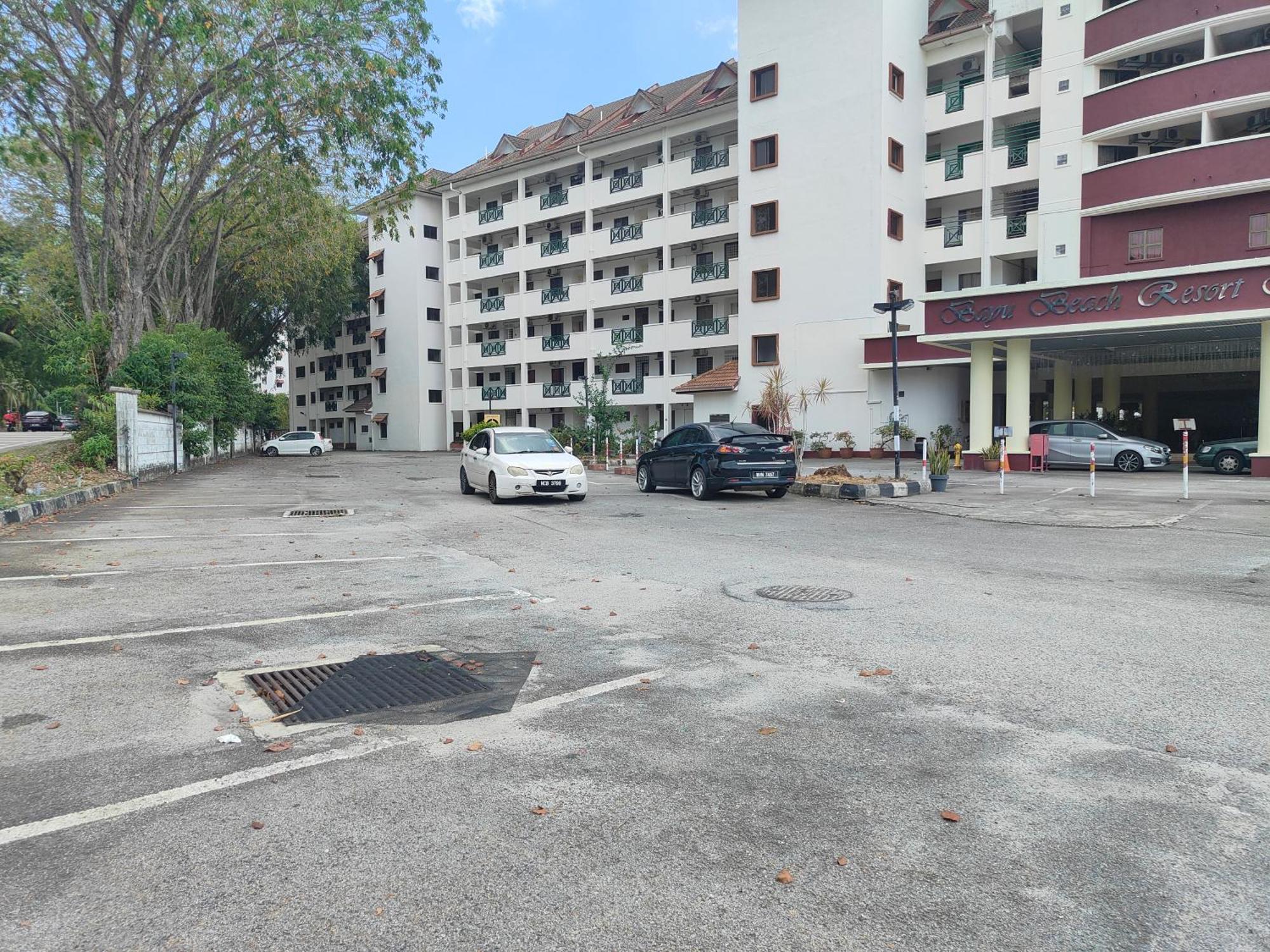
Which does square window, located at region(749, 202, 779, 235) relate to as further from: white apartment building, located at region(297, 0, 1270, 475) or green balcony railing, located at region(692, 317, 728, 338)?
green balcony railing, located at region(692, 317, 728, 338)

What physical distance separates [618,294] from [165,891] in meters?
44.2

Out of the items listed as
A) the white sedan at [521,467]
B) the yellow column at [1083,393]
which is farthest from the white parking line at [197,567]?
the yellow column at [1083,393]

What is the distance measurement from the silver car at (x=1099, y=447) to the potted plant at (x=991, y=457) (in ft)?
4.88

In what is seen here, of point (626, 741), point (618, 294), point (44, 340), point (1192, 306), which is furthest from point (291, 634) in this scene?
point (44, 340)

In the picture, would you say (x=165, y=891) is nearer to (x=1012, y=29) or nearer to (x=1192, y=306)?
(x=1192, y=306)

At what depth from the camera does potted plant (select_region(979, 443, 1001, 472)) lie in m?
25.7

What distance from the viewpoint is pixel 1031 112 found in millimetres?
33531

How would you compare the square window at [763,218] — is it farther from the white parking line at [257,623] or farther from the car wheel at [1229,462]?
the white parking line at [257,623]

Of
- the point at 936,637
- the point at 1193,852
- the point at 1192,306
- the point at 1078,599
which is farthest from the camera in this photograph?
the point at 1192,306

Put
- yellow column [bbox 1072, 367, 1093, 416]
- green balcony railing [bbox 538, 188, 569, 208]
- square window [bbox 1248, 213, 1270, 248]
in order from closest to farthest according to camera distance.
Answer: square window [bbox 1248, 213, 1270, 248] → yellow column [bbox 1072, 367, 1093, 416] → green balcony railing [bbox 538, 188, 569, 208]

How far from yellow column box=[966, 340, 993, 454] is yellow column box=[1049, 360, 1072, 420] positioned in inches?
238

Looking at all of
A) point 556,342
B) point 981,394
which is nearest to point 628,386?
point 556,342

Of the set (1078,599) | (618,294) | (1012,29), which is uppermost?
(1012,29)

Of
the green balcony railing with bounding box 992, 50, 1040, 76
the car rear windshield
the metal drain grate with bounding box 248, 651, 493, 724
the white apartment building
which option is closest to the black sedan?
the car rear windshield
